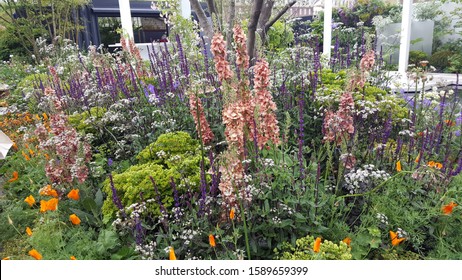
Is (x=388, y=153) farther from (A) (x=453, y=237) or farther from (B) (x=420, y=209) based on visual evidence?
(A) (x=453, y=237)

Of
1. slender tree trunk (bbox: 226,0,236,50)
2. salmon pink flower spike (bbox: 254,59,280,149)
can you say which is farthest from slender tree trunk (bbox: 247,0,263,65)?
salmon pink flower spike (bbox: 254,59,280,149)

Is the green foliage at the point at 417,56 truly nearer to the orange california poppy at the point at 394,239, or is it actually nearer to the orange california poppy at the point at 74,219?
the orange california poppy at the point at 394,239

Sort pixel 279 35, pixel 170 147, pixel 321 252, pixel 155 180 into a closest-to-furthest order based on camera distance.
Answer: pixel 321 252 → pixel 155 180 → pixel 170 147 → pixel 279 35

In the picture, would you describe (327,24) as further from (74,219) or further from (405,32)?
(74,219)

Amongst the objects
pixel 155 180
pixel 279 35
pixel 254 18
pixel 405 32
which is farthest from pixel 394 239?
pixel 405 32

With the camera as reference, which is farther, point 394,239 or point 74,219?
point 74,219

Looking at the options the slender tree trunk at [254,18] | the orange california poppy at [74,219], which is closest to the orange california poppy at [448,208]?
the orange california poppy at [74,219]

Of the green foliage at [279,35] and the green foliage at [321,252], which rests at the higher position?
the green foliage at [279,35]

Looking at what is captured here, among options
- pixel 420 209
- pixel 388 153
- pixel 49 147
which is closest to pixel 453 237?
pixel 420 209

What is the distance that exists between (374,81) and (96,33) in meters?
10.2

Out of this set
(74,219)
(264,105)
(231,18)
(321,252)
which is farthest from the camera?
(231,18)

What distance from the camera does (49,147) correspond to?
2.44 metres

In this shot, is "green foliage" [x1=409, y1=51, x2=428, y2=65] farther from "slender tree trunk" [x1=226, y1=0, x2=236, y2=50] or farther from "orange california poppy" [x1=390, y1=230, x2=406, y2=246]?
"orange california poppy" [x1=390, y1=230, x2=406, y2=246]

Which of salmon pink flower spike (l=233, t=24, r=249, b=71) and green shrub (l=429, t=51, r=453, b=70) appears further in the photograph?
green shrub (l=429, t=51, r=453, b=70)
